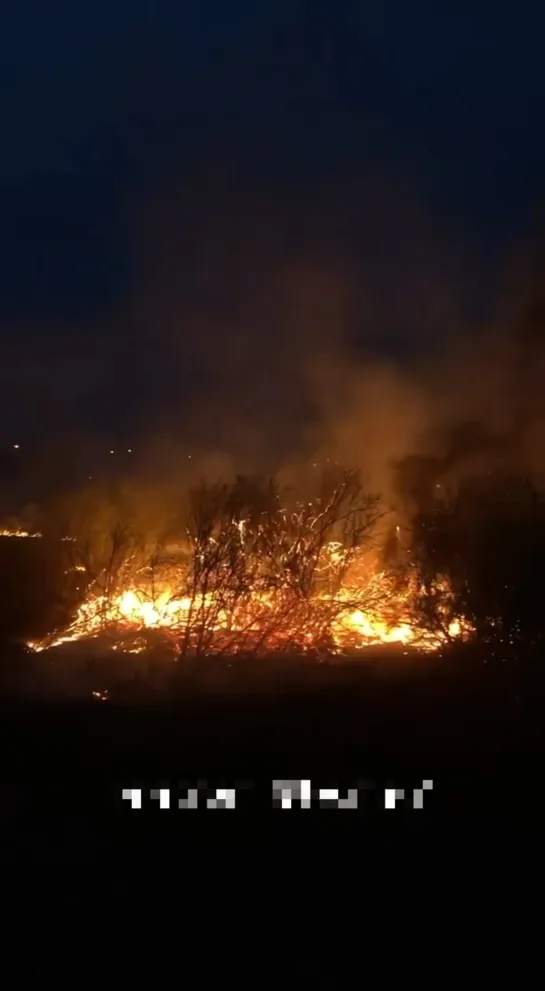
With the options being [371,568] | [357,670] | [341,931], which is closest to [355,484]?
[371,568]

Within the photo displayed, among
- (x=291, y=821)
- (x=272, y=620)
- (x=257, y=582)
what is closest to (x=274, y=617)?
(x=272, y=620)

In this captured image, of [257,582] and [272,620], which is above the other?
[257,582]

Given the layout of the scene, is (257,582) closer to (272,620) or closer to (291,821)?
(272,620)

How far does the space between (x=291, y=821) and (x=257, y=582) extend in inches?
140

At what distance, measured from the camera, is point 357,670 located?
828 centimetres

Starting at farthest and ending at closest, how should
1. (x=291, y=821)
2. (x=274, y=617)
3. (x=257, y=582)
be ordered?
(x=274, y=617)
(x=257, y=582)
(x=291, y=821)

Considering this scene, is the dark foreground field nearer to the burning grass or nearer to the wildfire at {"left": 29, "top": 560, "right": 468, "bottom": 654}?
the wildfire at {"left": 29, "top": 560, "right": 468, "bottom": 654}

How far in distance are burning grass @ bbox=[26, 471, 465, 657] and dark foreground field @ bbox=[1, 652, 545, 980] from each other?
2.25ft

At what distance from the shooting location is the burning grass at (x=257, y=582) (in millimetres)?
8680

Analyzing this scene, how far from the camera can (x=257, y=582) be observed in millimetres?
8750

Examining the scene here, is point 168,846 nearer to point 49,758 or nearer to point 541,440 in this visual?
point 49,758

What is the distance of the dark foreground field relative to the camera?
13.3ft

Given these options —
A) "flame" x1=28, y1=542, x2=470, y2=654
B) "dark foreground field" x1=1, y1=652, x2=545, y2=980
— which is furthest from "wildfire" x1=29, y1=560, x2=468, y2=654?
"dark foreground field" x1=1, y1=652, x2=545, y2=980

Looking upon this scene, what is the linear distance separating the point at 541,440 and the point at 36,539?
646 cm
